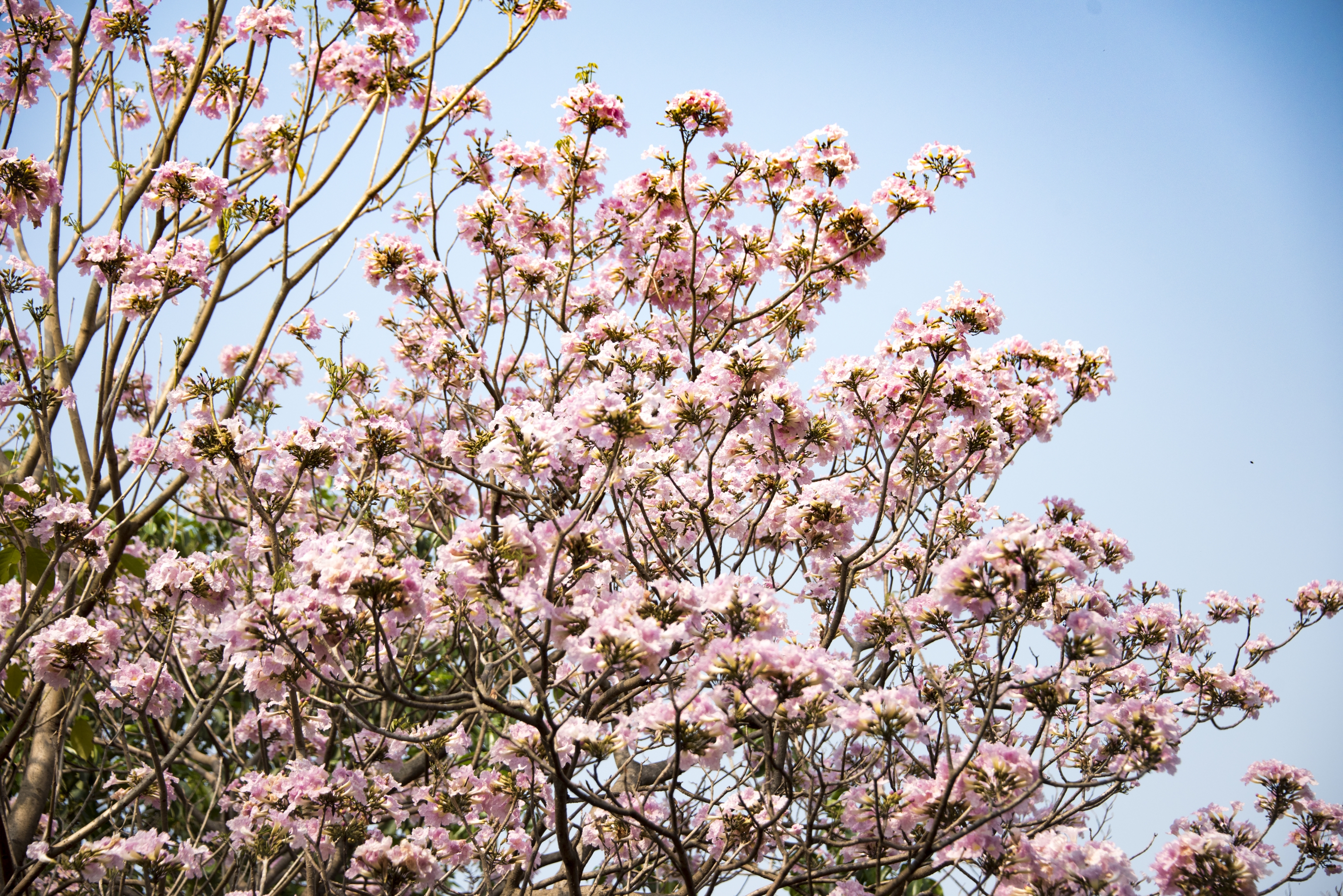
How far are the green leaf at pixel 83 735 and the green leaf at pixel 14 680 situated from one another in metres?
0.29

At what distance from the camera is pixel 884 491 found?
3.76 metres

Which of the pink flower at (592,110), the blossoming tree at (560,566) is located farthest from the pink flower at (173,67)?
the pink flower at (592,110)

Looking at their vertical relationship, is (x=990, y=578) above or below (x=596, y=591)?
below

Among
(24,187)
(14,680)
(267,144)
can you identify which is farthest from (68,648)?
(267,144)

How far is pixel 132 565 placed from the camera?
4453 mm

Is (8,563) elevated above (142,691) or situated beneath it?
elevated above

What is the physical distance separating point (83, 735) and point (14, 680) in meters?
0.43

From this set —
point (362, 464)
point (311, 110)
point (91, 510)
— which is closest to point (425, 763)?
point (362, 464)

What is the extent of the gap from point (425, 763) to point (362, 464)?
1.83 meters

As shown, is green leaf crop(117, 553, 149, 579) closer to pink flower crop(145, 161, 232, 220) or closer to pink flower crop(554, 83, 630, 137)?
pink flower crop(145, 161, 232, 220)

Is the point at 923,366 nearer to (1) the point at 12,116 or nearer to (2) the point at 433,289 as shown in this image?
(2) the point at 433,289

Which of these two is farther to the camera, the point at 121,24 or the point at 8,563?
the point at 121,24

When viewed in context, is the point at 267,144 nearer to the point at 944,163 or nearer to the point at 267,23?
the point at 267,23

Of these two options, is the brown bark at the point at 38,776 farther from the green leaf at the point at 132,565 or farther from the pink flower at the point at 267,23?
the pink flower at the point at 267,23
